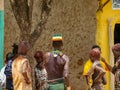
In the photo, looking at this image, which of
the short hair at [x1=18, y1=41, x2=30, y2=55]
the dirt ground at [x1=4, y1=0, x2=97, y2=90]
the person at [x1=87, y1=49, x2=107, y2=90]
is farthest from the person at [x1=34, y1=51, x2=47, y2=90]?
the dirt ground at [x1=4, y1=0, x2=97, y2=90]

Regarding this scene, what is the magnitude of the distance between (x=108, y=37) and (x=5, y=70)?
4505 mm

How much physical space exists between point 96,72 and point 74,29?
4372mm

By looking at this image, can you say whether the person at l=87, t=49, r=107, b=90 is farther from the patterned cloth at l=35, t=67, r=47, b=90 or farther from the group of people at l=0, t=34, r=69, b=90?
the patterned cloth at l=35, t=67, r=47, b=90

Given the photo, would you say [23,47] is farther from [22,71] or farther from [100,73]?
[100,73]

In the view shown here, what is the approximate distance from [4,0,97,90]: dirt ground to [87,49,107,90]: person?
4076 millimetres

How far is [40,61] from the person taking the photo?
9555 mm

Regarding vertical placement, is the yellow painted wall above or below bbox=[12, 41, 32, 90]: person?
above

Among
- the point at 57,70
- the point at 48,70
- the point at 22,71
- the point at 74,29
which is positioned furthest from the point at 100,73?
the point at 74,29

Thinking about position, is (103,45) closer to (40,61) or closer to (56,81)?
(40,61)

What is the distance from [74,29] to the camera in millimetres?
12977

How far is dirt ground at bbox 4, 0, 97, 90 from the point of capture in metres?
12.9

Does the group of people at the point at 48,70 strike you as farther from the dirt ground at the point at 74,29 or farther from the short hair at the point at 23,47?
the dirt ground at the point at 74,29

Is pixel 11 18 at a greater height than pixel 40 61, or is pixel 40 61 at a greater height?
pixel 11 18

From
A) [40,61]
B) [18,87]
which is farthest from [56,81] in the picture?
[40,61]
